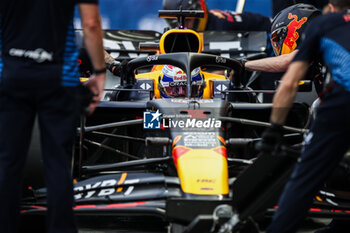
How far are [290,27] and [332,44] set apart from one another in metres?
2.34

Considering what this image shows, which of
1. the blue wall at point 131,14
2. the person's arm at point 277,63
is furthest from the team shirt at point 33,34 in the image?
the blue wall at point 131,14

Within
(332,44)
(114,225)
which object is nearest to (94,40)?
(332,44)

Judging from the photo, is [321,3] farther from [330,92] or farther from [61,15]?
[61,15]

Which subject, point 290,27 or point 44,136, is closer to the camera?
point 44,136

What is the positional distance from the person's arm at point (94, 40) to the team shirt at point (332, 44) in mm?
1017

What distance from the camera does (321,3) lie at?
25.6 feet

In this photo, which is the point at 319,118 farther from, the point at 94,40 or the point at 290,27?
the point at 290,27

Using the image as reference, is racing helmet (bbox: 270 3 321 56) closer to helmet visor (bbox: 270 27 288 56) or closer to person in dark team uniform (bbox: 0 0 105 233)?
helmet visor (bbox: 270 27 288 56)

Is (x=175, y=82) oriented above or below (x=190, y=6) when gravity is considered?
below

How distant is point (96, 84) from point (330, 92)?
48.2 inches

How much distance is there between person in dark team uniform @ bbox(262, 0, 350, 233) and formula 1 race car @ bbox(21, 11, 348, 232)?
14cm

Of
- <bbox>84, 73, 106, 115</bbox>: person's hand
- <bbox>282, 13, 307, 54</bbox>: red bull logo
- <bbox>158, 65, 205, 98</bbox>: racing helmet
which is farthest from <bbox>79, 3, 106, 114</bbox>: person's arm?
<bbox>282, 13, 307, 54</bbox>: red bull logo

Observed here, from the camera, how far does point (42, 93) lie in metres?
2.58

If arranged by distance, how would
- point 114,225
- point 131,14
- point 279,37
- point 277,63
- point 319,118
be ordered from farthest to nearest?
point 131,14 < point 279,37 < point 114,225 < point 277,63 < point 319,118
